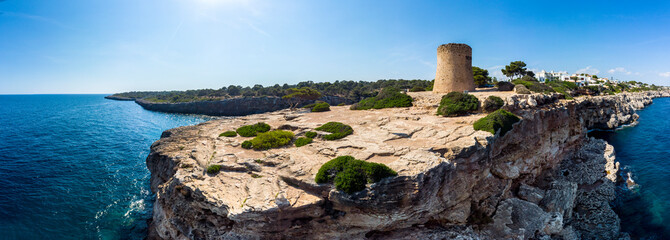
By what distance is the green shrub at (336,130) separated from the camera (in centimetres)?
1514

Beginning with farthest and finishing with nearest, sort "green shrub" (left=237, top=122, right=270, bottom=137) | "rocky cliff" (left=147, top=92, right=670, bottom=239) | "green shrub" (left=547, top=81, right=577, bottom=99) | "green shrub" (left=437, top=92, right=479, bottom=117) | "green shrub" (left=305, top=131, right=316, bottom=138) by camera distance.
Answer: "green shrub" (left=547, top=81, right=577, bottom=99), "green shrub" (left=437, top=92, right=479, bottom=117), "green shrub" (left=237, top=122, right=270, bottom=137), "green shrub" (left=305, top=131, right=316, bottom=138), "rocky cliff" (left=147, top=92, right=670, bottom=239)

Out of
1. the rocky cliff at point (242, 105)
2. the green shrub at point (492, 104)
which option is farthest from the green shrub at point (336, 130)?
the rocky cliff at point (242, 105)

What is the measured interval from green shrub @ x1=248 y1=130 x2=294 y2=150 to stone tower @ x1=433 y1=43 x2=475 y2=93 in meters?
17.8

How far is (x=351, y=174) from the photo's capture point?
10.1m

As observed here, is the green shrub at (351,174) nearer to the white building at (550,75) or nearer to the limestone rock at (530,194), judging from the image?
the limestone rock at (530,194)

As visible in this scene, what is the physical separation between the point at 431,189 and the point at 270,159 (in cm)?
736

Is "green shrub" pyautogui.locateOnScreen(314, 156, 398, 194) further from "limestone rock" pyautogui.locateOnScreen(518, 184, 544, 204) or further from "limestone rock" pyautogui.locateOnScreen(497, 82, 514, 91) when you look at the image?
"limestone rock" pyautogui.locateOnScreen(497, 82, 514, 91)

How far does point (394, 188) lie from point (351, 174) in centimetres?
170

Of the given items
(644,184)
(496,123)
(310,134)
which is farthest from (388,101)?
(644,184)

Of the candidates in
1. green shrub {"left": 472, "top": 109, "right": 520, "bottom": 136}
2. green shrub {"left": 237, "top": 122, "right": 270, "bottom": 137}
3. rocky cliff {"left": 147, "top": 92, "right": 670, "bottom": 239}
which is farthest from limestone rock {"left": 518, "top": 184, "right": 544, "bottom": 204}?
green shrub {"left": 237, "top": 122, "right": 270, "bottom": 137}

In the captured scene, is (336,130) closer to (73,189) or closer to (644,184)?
(73,189)

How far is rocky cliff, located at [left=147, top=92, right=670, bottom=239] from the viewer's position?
10055mm

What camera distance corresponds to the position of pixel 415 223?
439 inches

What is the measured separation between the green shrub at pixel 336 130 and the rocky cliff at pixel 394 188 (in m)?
0.59
